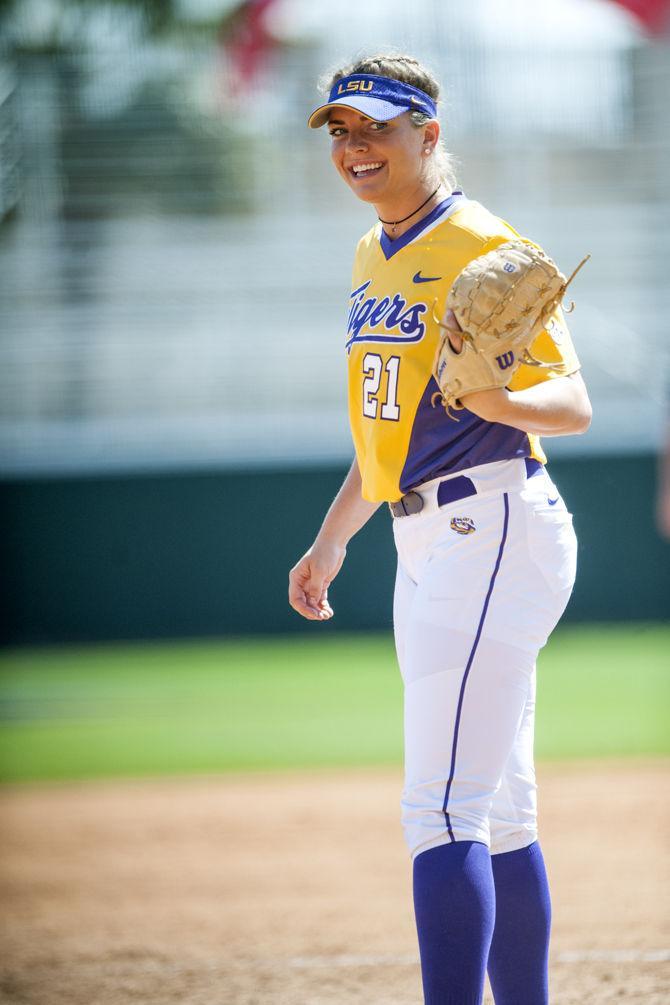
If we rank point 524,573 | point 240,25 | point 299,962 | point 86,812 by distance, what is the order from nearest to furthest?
point 524,573
point 299,962
point 86,812
point 240,25

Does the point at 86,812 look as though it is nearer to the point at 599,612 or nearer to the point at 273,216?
the point at 599,612

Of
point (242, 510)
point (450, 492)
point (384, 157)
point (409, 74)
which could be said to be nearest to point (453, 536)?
point (450, 492)

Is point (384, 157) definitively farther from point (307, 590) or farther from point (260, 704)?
point (260, 704)

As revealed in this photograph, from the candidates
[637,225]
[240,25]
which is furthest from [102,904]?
[240,25]

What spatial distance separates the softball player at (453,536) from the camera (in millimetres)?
2061

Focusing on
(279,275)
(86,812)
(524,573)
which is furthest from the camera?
(279,275)

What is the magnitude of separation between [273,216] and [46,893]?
431 inches

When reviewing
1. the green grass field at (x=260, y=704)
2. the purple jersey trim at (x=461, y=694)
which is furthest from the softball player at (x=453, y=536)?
the green grass field at (x=260, y=704)

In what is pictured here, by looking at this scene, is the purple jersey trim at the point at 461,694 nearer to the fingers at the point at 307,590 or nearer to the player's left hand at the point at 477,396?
the player's left hand at the point at 477,396

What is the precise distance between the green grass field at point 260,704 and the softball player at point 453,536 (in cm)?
425

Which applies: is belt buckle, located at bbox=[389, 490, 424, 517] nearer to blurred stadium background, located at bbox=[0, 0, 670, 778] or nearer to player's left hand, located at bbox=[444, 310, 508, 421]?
player's left hand, located at bbox=[444, 310, 508, 421]

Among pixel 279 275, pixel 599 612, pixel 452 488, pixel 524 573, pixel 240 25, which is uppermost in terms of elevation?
pixel 240 25

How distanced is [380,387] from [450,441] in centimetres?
15

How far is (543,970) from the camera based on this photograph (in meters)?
2.23
